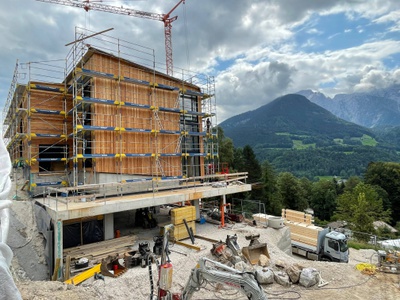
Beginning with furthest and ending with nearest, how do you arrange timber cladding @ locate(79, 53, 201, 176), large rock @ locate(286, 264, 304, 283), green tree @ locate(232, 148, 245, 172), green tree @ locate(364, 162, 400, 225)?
green tree @ locate(364, 162, 400, 225) → green tree @ locate(232, 148, 245, 172) → timber cladding @ locate(79, 53, 201, 176) → large rock @ locate(286, 264, 304, 283)

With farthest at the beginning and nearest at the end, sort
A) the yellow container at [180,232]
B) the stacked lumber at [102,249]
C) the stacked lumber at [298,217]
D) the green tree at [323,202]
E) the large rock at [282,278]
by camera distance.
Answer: the green tree at [323,202], the stacked lumber at [298,217], the yellow container at [180,232], the stacked lumber at [102,249], the large rock at [282,278]

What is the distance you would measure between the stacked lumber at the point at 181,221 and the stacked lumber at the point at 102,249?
2616 millimetres

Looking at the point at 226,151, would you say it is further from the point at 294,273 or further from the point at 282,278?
the point at 282,278

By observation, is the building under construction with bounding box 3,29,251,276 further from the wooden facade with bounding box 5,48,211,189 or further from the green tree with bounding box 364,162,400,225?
the green tree with bounding box 364,162,400,225

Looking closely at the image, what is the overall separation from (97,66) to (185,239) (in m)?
14.4

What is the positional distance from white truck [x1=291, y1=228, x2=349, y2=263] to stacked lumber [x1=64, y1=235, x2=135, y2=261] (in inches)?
537

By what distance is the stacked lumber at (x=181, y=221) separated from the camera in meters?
16.9

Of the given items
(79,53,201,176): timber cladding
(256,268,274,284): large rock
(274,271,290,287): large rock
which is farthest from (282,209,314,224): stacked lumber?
(256,268,274,284): large rock

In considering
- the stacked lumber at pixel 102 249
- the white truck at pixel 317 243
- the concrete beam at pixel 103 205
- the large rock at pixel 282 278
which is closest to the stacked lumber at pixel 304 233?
the white truck at pixel 317 243

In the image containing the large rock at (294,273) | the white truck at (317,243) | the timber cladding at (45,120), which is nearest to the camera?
the large rock at (294,273)

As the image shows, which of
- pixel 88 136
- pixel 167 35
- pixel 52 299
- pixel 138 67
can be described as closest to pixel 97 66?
pixel 138 67

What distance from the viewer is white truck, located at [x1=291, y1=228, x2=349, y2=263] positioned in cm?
1897

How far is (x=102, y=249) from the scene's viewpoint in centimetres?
1464

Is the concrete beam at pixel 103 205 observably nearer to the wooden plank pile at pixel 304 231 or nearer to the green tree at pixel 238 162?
the wooden plank pile at pixel 304 231
